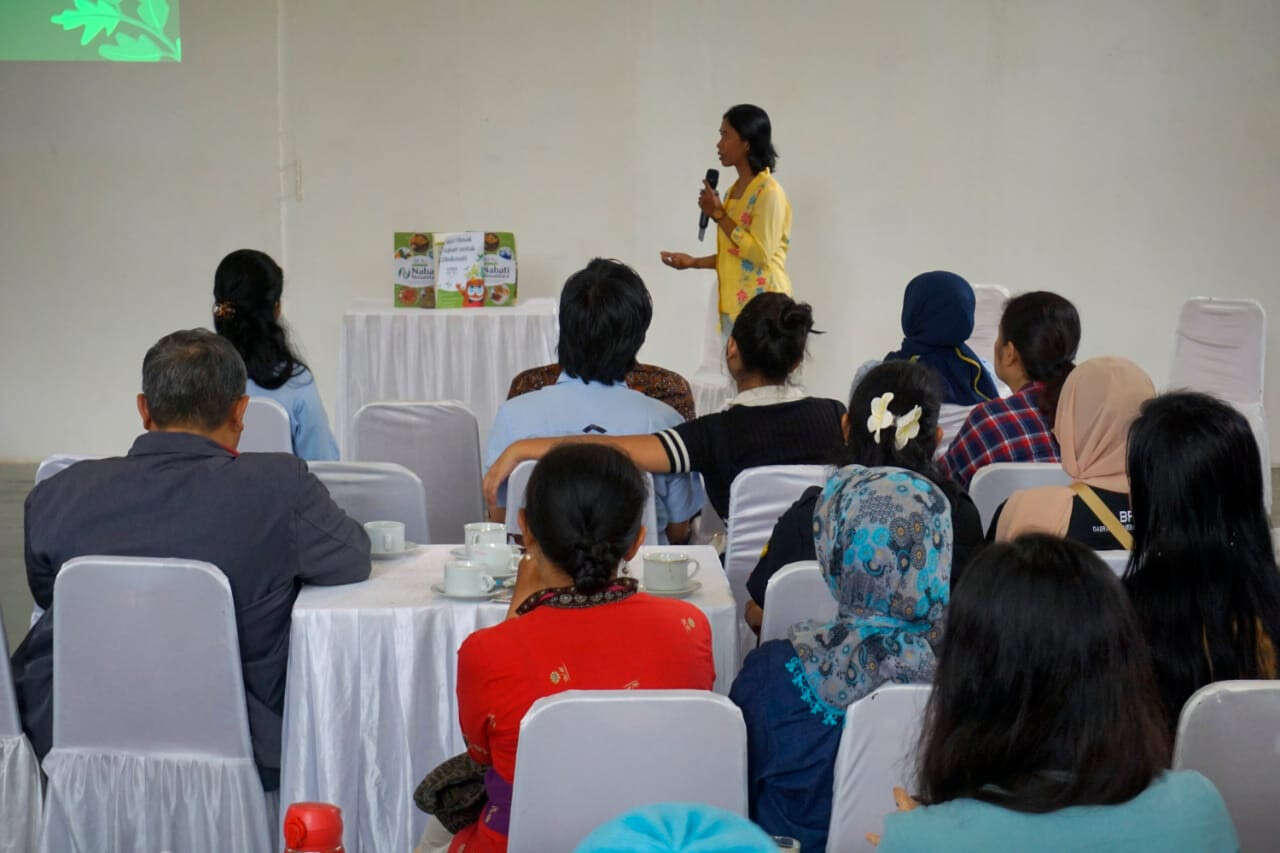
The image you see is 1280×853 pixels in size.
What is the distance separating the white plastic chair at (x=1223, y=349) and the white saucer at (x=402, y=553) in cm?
397

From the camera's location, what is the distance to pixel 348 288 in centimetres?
741

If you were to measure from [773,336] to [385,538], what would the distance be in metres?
1.04

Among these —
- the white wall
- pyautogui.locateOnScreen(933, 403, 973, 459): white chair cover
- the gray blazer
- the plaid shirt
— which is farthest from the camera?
the white wall

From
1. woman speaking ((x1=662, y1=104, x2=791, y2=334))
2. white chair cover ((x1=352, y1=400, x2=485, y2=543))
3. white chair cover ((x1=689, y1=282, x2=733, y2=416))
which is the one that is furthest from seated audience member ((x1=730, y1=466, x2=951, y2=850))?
white chair cover ((x1=689, y1=282, x2=733, y2=416))

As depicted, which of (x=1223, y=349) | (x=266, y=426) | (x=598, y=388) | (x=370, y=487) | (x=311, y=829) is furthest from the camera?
(x=1223, y=349)

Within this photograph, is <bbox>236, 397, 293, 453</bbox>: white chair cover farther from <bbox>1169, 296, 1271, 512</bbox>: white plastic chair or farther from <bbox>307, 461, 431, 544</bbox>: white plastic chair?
<bbox>1169, 296, 1271, 512</bbox>: white plastic chair

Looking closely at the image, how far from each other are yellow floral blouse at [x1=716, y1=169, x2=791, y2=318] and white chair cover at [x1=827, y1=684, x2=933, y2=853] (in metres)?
3.93

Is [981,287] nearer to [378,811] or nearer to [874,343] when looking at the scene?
[874,343]

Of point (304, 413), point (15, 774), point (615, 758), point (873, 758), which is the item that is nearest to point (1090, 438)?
point (873, 758)

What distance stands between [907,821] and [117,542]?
1.59 meters

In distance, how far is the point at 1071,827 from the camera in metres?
1.33

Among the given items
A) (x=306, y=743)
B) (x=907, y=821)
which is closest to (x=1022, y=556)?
(x=907, y=821)

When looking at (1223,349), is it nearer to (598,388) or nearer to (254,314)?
(598,388)

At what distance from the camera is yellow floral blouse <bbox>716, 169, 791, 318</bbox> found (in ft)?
18.6
